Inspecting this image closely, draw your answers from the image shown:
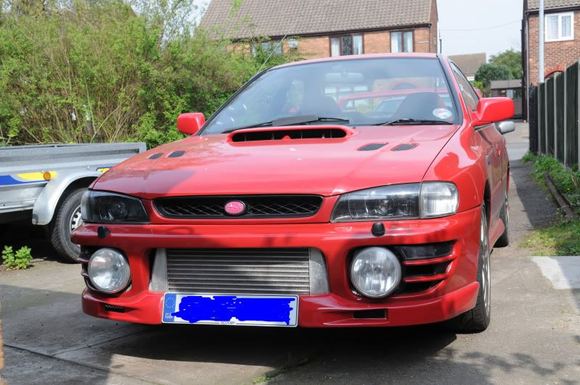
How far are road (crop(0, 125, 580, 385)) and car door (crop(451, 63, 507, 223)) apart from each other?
678mm

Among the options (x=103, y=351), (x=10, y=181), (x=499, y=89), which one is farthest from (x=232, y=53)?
(x=499, y=89)

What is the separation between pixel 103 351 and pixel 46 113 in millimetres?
7379

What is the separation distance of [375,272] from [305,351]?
2.77 feet

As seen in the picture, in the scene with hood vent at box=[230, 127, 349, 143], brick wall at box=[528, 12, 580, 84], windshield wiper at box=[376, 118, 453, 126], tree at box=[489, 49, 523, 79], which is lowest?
hood vent at box=[230, 127, 349, 143]

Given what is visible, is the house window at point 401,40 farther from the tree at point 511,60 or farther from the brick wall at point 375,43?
the tree at point 511,60

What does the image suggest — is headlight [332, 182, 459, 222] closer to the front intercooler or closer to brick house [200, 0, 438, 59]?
the front intercooler

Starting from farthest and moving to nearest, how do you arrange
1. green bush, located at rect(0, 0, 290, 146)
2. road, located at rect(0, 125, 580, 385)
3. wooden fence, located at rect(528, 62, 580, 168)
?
1. green bush, located at rect(0, 0, 290, 146)
2. wooden fence, located at rect(528, 62, 580, 168)
3. road, located at rect(0, 125, 580, 385)

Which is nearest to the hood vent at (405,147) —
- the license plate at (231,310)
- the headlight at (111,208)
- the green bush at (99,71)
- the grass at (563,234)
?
the license plate at (231,310)

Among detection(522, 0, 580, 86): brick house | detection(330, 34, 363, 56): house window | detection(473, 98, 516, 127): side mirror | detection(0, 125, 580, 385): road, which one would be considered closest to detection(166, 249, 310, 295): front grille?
detection(0, 125, 580, 385): road

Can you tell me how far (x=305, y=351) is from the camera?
12.5ft

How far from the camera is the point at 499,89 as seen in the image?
2778 inches

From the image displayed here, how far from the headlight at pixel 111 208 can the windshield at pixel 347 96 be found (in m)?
1.20

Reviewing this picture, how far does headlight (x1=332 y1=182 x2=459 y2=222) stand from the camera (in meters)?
3.23

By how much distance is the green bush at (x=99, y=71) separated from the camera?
10.3m
